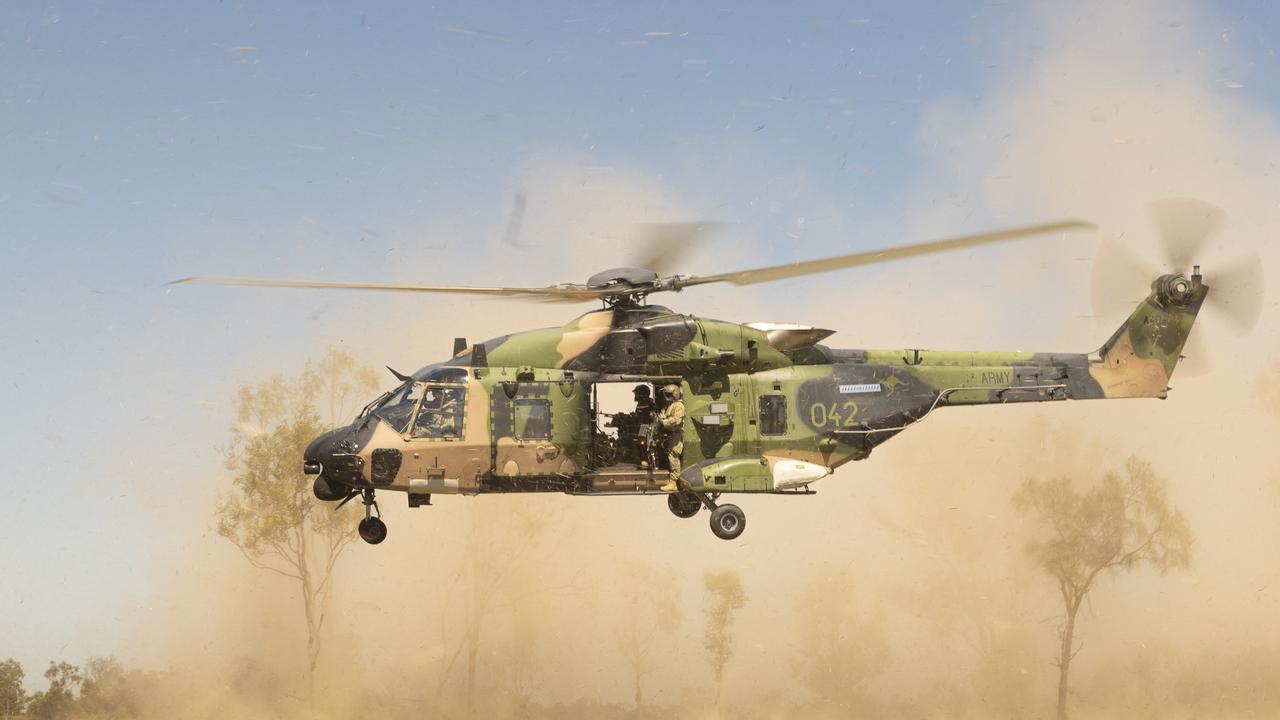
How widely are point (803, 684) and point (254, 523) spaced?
16839 mm

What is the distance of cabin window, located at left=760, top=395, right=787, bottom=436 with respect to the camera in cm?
1978

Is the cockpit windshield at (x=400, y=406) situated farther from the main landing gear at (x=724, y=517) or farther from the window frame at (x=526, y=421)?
the main landing gear at (x=724, y=517)

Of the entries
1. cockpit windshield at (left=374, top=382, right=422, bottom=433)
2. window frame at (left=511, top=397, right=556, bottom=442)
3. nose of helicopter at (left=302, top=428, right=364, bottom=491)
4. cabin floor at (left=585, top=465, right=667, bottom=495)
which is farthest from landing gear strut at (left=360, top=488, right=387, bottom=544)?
cabin floor at (left=585, top=465, right=667, bottom=495)

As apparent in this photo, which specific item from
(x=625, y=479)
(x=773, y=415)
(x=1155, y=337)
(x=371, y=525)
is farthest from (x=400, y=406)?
(x=1155, y=337)

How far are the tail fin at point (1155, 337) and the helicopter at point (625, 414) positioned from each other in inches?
159

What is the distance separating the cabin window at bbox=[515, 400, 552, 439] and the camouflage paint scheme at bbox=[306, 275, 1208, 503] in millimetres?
15

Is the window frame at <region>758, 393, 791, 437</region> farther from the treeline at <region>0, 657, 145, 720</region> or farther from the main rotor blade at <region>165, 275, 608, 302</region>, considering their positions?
the treeline at <region>0, 657, 145, 720</region>

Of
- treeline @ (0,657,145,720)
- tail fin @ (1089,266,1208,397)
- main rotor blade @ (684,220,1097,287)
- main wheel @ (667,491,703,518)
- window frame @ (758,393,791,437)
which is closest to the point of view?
main rotor blade @ (684,220,1097,287)

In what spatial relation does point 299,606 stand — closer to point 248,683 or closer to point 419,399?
point 248,683

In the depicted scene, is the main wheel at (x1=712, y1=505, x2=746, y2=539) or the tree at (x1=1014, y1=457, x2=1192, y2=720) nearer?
the main wheel at (x1=712, y1=505, x2=746, y2=539)

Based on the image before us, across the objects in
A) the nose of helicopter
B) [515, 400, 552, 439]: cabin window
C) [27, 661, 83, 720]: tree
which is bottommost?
[27, 661, 83, 720]: tree

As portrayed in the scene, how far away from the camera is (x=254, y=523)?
32719 millimetres

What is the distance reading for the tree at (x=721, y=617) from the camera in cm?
3941

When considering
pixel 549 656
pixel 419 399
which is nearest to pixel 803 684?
pixel 549 656
